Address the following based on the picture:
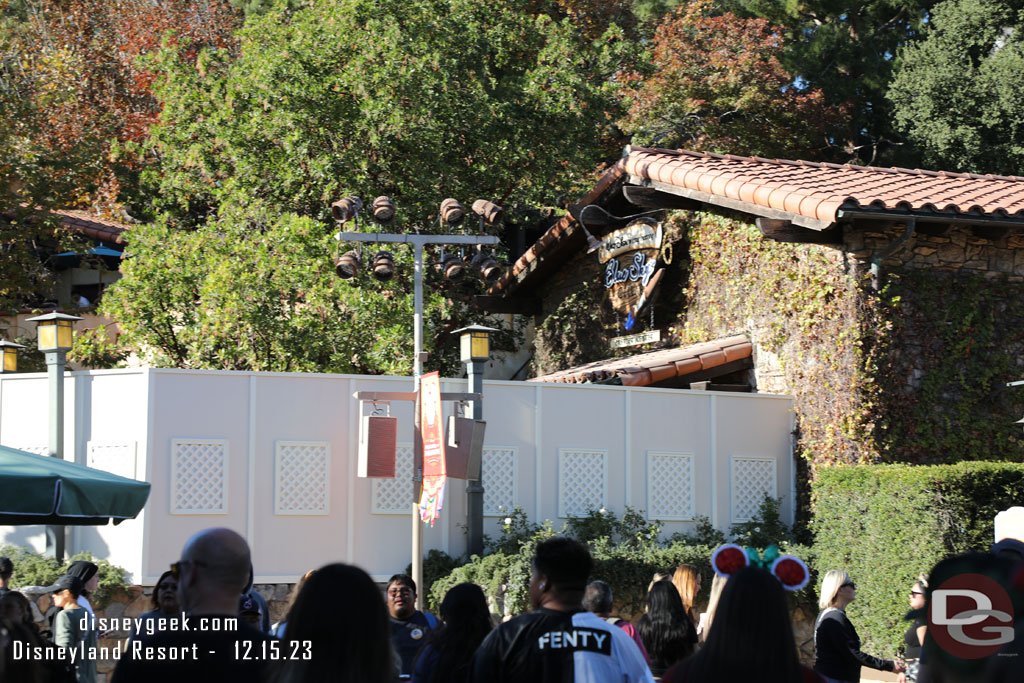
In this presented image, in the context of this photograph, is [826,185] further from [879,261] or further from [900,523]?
[900,523]

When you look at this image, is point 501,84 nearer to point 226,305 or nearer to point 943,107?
point 226,305

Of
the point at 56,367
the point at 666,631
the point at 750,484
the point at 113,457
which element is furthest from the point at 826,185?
the point at 56,367

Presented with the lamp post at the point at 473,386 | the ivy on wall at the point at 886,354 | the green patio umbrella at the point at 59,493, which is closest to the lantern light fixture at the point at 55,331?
the lamp post at the point at 473,386

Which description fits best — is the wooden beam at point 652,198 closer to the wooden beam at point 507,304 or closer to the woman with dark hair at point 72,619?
the wooden beam at point 507,304

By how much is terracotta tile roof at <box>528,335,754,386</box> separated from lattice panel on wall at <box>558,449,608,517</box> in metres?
1.07

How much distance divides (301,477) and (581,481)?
130 inches

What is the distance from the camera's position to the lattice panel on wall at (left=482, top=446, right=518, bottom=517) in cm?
1320

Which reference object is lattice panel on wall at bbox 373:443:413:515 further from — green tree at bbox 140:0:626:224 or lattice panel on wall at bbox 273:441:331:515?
green tree at bbox 140:0:626:224

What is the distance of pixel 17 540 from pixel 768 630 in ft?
35.9

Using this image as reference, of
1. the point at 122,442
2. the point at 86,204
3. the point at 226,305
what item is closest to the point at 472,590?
the point at 122,442

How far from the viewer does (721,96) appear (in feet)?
88.1

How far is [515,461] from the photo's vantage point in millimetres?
13344

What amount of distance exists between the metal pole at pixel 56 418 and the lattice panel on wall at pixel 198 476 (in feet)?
3.89

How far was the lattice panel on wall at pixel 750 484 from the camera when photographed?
14156mm
